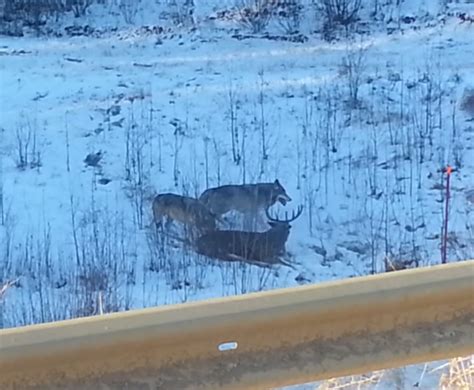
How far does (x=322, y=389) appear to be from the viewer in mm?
2398

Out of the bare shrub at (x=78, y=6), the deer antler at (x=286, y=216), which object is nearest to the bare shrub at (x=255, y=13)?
the bare shrub at (x=78, y=6)

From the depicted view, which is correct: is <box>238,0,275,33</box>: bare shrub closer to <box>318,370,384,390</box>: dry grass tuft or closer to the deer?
the deer

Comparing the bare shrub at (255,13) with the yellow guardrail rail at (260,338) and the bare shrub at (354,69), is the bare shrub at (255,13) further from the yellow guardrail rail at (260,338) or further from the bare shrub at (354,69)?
the yellow guardrail rail at (260,338)

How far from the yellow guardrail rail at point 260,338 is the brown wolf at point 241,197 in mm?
6126

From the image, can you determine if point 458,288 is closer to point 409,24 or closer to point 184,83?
point 184,83

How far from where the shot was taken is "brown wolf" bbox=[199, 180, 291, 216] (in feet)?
25.6

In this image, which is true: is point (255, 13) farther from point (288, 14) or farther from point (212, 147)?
point (212, 147)

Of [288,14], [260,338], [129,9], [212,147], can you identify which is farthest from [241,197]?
[260,338]

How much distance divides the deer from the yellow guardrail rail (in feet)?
17.8

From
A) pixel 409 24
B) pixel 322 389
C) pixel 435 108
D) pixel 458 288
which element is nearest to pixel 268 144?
pixel 435 108

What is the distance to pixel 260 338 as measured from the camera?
1.56 metres

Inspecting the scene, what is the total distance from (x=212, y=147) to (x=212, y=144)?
7 centimetres

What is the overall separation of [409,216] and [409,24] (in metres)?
4.83

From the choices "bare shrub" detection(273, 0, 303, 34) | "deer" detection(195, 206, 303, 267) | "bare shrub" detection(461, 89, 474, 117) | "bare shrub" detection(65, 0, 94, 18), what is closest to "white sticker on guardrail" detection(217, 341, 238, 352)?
"deer" detection(195, 206, 303, 267)
